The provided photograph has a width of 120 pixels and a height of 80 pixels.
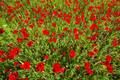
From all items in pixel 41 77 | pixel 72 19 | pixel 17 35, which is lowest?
pixel 41 77

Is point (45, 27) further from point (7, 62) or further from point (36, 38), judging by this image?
point (7, 62)

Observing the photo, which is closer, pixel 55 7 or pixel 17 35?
pixel 17 35

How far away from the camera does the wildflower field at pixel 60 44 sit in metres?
3.58

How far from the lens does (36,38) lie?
4.12 m

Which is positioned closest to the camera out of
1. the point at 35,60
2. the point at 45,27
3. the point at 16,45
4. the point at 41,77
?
the point at 41,77

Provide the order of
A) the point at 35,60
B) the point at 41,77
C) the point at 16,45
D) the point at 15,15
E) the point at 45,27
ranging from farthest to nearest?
1. the point at 15,15
2. the point at 45,27
3. the point at 16,45
4. the point at 35,60
5. the point at 41,77

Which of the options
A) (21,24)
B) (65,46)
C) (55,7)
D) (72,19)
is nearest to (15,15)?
(21,24)

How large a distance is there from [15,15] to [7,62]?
146 cm

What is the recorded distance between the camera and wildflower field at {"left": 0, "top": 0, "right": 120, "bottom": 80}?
3578mm

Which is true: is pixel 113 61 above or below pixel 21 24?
below

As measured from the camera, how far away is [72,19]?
464 centimetres

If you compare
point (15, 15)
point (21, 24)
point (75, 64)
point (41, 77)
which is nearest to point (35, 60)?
point (41, 77)

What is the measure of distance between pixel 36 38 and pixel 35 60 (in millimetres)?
472

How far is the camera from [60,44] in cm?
405
